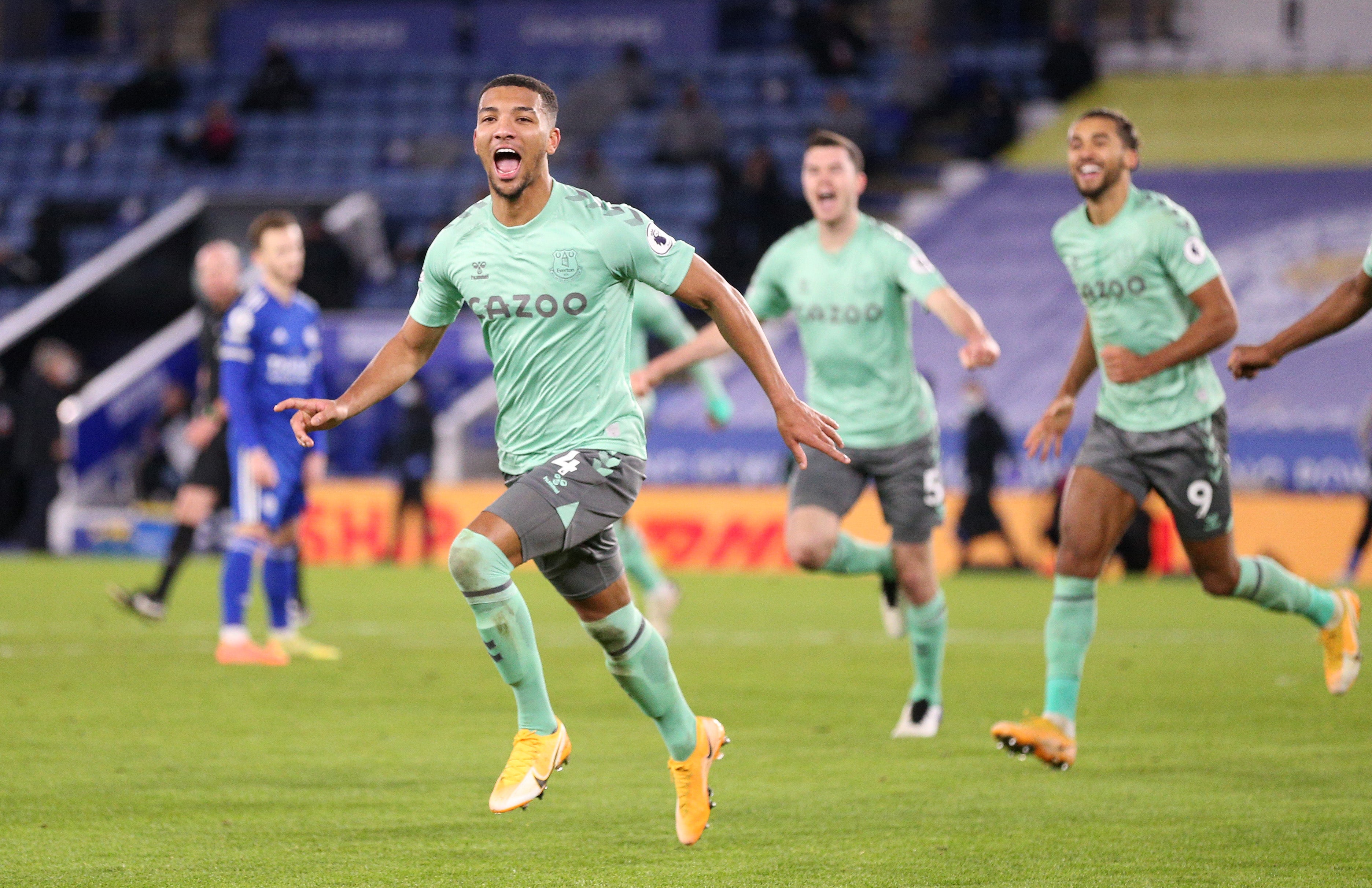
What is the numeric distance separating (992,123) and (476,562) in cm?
2165

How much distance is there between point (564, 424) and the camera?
214 inches

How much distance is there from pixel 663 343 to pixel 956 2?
9382mm

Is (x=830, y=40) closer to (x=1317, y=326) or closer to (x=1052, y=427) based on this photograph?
(x=1052, y=427)

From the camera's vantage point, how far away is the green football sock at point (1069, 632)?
265 inches

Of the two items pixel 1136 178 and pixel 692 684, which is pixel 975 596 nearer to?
pixel 692 684

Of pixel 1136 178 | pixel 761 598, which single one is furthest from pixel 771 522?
pixel 1136 178

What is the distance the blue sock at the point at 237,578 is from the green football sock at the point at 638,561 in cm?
233

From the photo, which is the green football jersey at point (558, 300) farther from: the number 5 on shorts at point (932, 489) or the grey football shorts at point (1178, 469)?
the number 5 on shorts at point (932, 489)

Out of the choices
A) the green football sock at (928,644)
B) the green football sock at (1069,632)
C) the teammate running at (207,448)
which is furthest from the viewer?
the teammate running at (207,448)

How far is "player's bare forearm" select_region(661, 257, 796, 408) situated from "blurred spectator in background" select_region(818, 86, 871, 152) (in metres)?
19.3

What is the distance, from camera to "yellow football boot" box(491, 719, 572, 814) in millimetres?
5137

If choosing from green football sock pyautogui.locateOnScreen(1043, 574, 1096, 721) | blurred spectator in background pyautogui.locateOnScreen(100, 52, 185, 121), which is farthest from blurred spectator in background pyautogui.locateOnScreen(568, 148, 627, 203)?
green football sock pyautogui.locateOnScreen(1043, 574, 1096, 721)

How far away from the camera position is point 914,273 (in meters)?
7.66

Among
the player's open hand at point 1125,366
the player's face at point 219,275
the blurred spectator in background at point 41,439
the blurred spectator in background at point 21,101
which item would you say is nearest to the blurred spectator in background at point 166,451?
the blurred spectator in background at point 41,439
